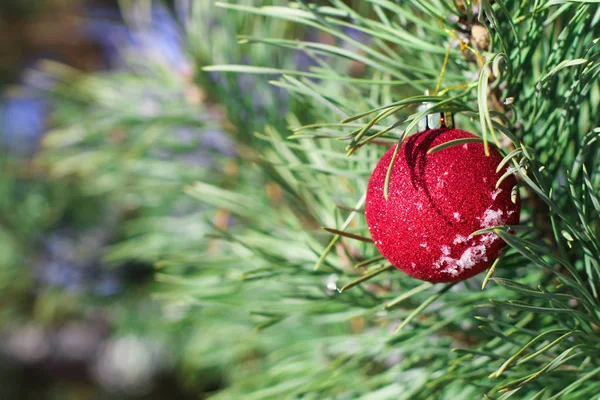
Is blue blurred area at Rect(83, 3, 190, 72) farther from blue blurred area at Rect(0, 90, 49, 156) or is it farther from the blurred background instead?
blue blurred area at Rect(0, 90, 49, 156)

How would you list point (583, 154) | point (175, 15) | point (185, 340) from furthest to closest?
1. point (185, 340)
2. point (175, 15)
3. point (583, 154)

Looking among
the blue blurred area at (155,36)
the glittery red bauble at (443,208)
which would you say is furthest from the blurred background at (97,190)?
the glittery red bauble at (443,208)

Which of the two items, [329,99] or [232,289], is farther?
[232,289]

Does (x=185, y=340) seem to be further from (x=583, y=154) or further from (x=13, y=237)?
(x=583, y=154)

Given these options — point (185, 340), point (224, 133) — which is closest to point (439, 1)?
point (224, 133)

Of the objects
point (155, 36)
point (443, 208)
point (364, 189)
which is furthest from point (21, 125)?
point (443, 208)

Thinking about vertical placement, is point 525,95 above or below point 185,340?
above

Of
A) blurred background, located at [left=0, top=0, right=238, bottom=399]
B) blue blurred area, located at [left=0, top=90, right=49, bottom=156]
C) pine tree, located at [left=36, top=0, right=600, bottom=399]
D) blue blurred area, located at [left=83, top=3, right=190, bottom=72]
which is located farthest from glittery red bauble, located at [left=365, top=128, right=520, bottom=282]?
blue blurred area, located at [left=0, top=90, right=49, bottom=156]
